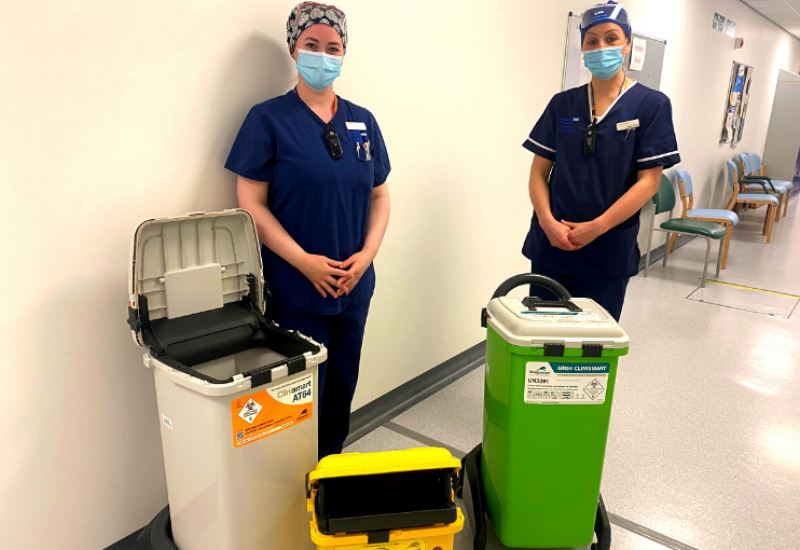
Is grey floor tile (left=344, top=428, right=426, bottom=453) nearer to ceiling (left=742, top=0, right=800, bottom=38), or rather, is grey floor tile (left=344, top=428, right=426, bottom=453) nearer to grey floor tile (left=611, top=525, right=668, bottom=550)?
grey floor tile (left=611, top=525, right=668, bottom=550)

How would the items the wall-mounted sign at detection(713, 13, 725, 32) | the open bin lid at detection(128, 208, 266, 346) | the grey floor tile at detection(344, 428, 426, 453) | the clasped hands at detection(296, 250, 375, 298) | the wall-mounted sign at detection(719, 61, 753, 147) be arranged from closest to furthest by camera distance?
the open bin lid at detection(128, 208, 266, 346) < the clasped hands at detection(296, 250, 375, 298) < the grey floor tile at detection(344, 428, 426, 453) < the wall-mounted sign at detection(713, 13, 725, 32) < the wall-mounted sign at detection(719, 61, 753, 147)

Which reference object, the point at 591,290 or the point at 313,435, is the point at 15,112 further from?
the point at 591,290

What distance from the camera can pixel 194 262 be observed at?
145cm

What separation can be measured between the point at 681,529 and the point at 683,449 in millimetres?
540

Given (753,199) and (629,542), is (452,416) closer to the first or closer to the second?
(629,542)

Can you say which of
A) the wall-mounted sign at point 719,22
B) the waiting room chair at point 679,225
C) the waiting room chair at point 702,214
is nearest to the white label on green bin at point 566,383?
the waiting room chair at point 679,225

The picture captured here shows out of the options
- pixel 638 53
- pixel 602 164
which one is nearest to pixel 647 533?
pixel 602 164

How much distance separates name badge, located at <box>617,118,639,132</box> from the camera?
188 cm

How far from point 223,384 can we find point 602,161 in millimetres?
1471

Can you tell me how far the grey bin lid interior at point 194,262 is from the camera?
135 cm

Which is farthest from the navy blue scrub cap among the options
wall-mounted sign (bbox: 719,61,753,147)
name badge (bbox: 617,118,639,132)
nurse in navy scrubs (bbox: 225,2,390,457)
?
wall-mounted sign (bbox: 719,61,753,147)

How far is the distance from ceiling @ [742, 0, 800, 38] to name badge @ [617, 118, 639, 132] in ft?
19.2

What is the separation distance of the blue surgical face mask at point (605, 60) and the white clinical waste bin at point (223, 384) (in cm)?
131

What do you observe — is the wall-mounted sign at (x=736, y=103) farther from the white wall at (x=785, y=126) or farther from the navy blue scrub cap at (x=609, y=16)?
the navy blue scrub cap at (x=609, y=16)
